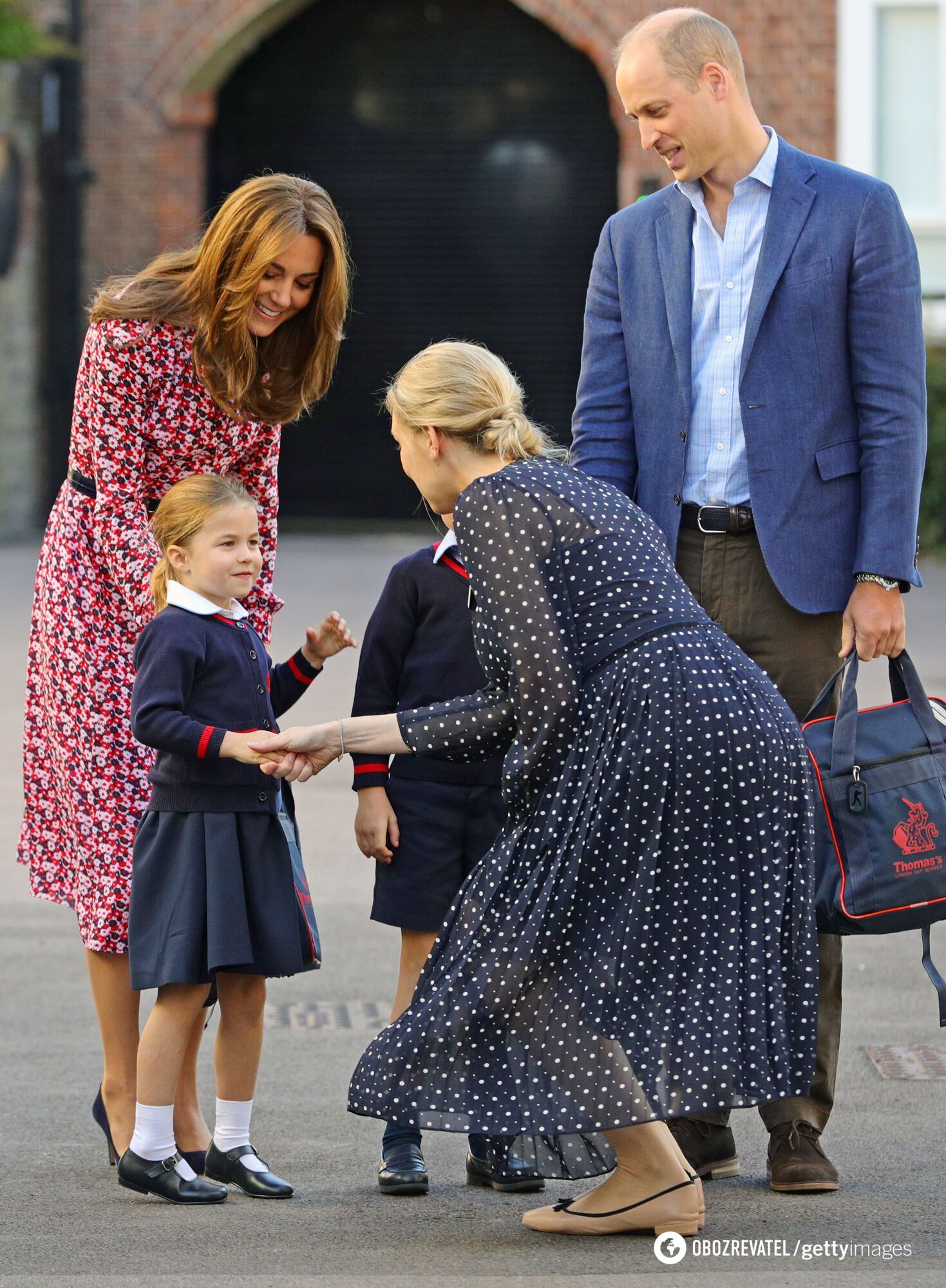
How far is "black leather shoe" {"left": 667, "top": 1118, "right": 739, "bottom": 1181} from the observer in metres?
3.57

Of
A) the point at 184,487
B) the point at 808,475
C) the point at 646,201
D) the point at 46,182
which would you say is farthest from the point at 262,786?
the point at 46,182

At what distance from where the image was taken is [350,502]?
18609 mm

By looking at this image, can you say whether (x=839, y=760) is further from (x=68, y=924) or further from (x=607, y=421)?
(x=68, y=924)

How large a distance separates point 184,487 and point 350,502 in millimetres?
15114

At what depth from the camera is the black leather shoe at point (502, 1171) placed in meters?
3.22

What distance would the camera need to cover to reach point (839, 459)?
3.66 meters

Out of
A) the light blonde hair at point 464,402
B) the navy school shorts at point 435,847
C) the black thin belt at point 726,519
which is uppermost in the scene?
Answer: the light blonde hair at point 464,402

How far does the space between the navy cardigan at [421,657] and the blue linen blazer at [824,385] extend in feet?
1.52

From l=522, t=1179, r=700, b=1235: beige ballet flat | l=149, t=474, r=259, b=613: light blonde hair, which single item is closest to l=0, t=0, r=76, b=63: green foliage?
l=149, t=474, r=259, b=613: light blonde hair

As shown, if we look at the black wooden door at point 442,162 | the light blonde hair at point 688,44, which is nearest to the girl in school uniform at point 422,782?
the light blonde hair at point 688,44

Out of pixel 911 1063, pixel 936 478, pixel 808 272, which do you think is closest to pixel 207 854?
pixel 808 272

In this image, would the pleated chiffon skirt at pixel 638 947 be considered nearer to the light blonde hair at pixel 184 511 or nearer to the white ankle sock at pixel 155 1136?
the white ankle sock at pixel 155 1136
